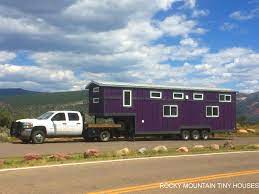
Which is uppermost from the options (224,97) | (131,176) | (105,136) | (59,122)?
(224,97)

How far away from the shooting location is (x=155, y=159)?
1766 cm

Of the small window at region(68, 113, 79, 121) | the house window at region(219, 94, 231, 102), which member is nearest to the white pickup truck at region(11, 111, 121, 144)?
the small window at region(68, 113, 79, 121)

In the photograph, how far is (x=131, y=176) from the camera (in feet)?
43.5

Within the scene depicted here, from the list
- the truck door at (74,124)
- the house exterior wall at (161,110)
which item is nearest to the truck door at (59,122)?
the truck door at (74,124)

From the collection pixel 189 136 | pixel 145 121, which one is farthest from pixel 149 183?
pixel 189 136

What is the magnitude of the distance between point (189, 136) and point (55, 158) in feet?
65.4

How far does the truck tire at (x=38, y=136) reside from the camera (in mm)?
27883

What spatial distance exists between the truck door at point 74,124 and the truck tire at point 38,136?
198 cm

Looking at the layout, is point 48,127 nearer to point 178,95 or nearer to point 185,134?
point 178,95

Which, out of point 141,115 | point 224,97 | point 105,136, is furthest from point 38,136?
point 224,97

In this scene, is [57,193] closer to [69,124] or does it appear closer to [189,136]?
[69,124]

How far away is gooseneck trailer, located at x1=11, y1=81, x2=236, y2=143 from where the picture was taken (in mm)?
29281

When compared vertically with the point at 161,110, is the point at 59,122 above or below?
below

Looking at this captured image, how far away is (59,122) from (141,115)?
6396 mm
